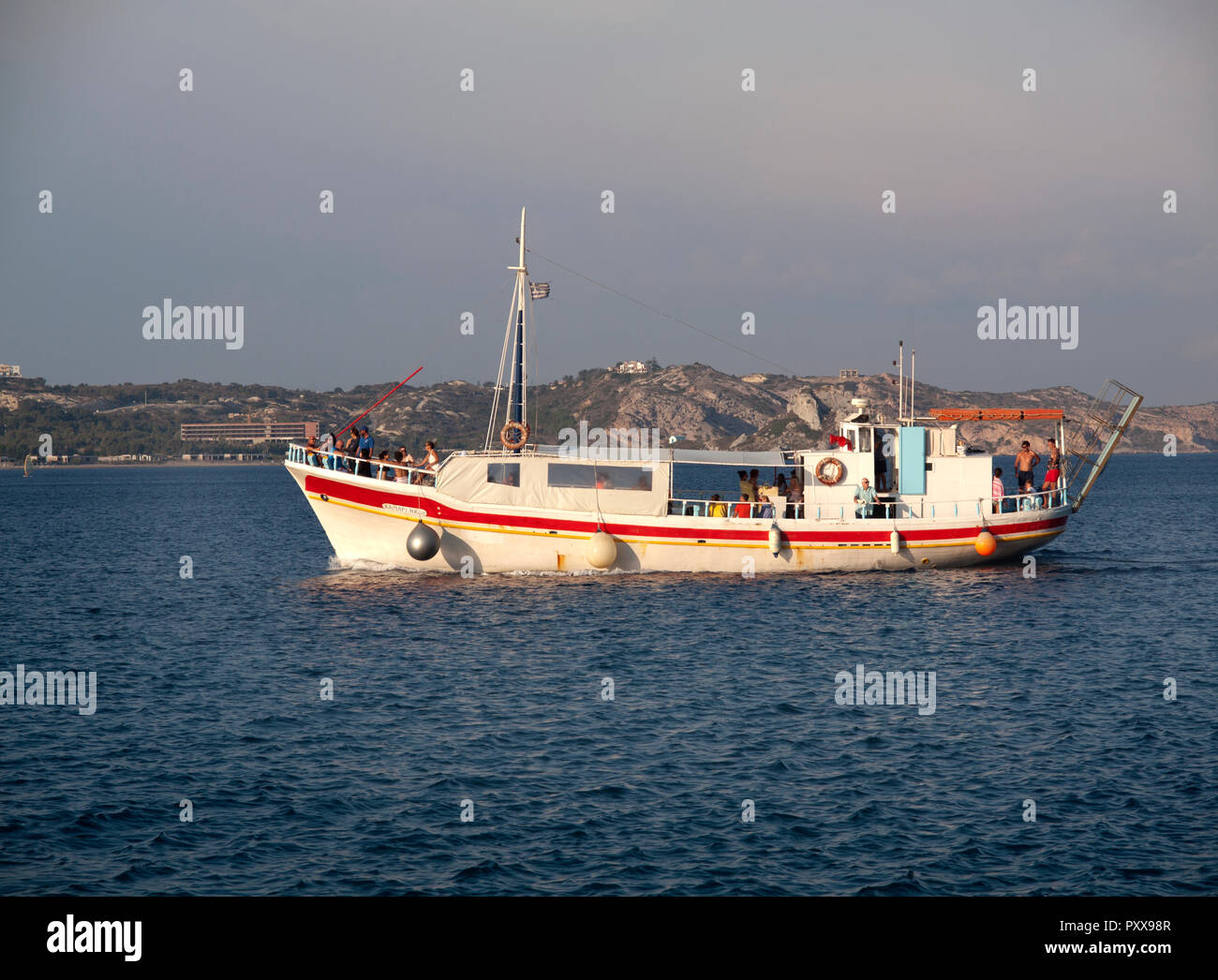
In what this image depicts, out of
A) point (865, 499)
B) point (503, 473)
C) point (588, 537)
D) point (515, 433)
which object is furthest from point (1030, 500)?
point (503, 473)

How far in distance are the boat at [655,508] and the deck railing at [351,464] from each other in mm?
102

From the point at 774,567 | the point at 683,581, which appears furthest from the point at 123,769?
the point at 774,567

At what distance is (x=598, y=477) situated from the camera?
1478 inches

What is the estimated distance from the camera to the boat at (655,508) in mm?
37281

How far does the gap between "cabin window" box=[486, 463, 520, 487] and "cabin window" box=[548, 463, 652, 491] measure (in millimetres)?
1196

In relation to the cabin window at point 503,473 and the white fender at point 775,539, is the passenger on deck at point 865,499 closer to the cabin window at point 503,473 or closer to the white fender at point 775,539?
the white fender at point 775,539

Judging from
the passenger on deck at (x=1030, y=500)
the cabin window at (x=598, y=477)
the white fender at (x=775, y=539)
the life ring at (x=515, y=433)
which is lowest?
the white fender at (x=775, y=539)

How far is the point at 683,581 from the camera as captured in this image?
37.8 metres

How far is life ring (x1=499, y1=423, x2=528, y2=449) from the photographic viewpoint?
123ft
